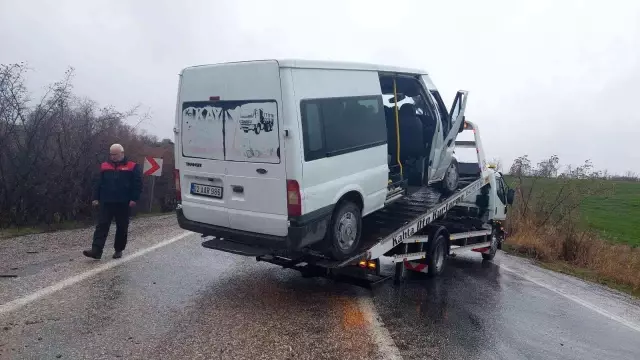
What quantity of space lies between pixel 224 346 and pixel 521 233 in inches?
477

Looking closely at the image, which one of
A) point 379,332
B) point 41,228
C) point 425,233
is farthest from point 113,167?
point 425,233

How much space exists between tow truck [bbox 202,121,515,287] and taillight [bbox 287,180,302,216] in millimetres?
785

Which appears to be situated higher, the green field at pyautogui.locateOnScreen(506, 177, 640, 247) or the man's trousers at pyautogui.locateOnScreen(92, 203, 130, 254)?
the man's trousers at pyautogui.locateOnScreen(92, 203, 130, 254)

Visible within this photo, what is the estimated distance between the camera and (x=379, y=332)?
534 cm

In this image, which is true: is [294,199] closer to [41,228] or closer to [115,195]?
[115,195]

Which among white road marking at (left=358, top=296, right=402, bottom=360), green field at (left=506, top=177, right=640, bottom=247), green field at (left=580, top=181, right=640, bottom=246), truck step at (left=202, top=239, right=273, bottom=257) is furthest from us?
green field at (left=580, top=181, right=640, bottom=246)

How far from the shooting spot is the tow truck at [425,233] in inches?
255

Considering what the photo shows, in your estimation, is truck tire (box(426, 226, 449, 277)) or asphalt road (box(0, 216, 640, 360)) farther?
truck tire (box(426, 226, 449, 277))

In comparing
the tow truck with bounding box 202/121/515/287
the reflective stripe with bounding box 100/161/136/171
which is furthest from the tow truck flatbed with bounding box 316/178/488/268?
the reflective stripe with bounding box 100/161/136/171

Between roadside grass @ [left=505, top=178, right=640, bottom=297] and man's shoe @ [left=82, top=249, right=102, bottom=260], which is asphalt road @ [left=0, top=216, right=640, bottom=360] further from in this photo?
roadside grass @ [left=505, top=178, right=640, bottom=297]

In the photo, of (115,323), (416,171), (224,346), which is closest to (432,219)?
(416,171)

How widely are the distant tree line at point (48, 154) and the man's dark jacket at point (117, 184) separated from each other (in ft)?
16.5

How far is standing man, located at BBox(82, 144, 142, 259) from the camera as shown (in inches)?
299

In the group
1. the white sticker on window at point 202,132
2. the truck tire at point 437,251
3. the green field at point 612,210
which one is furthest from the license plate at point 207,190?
the green field at point 612,210
